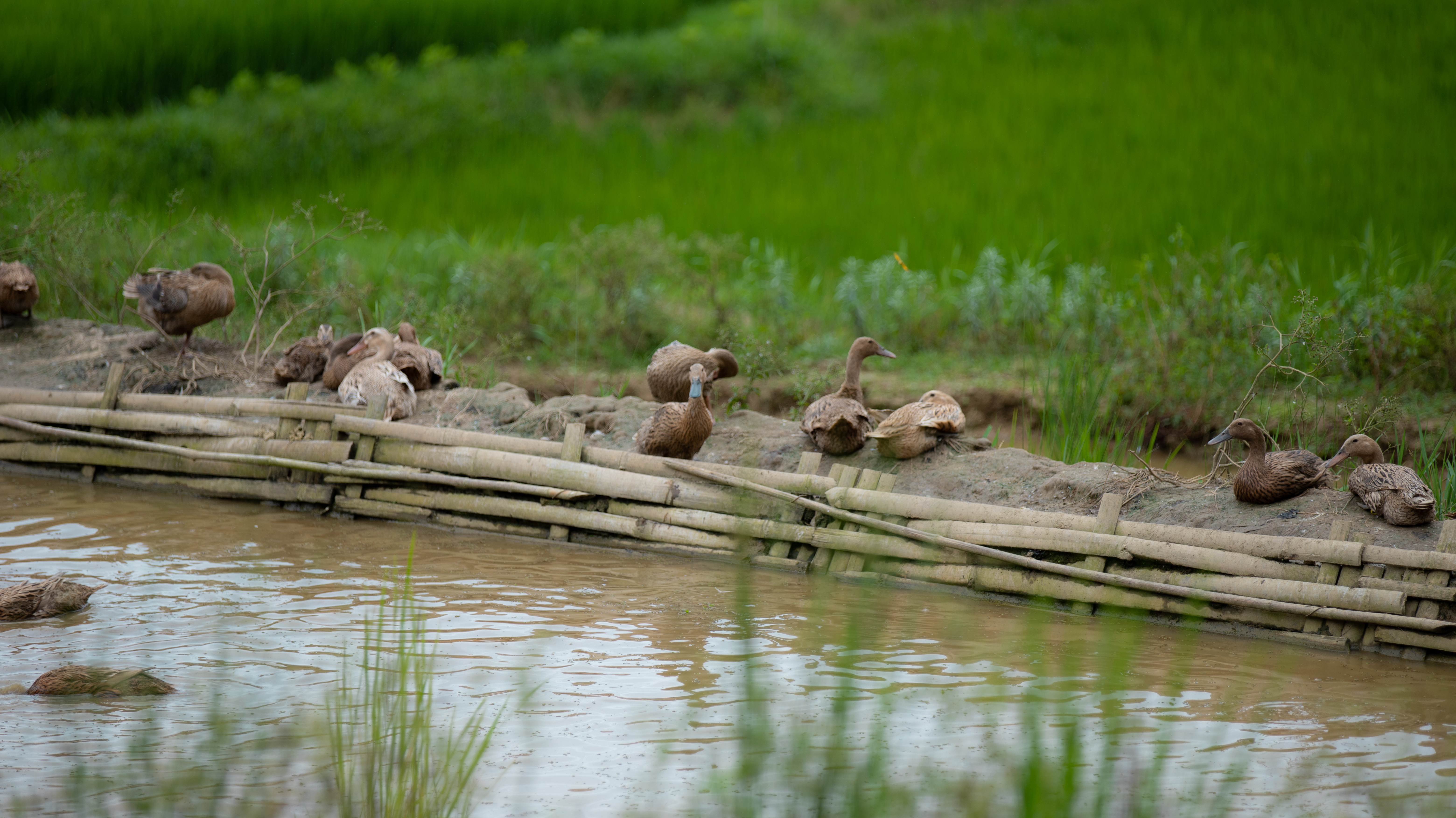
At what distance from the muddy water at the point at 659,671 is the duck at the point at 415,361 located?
55.1 inches

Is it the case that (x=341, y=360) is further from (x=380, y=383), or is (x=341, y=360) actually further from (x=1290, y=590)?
(x=1290, y=590)

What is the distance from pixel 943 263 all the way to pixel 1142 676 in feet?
21.2

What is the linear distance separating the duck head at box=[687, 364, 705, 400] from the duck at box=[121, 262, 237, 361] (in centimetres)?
310

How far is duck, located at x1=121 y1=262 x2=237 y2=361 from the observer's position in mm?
7203

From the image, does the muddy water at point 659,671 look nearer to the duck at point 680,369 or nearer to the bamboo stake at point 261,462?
the bamboo stake at point 261,462

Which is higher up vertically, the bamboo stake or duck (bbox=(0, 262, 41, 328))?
duck (bbox=(0, 262, 41, 328))

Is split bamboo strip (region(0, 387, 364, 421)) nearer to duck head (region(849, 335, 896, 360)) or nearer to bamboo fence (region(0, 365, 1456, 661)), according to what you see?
bamboo fence (region(0, 365, 1456, 661))

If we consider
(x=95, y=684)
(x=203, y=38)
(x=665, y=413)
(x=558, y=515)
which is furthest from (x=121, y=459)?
(x=203, y=38)

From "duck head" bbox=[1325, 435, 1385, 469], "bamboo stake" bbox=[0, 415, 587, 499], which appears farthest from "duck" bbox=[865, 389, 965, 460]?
"duck head" bbox=[1325, 435, 1385, 469]

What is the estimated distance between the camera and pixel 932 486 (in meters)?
5.79

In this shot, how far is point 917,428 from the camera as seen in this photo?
19.2 ft

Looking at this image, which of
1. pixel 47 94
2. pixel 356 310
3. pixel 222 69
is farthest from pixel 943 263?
pixel 47 94

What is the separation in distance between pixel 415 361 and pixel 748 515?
258cm

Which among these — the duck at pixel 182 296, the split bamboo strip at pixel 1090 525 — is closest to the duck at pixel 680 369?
the split bamboo strip at pixel 1090 525
